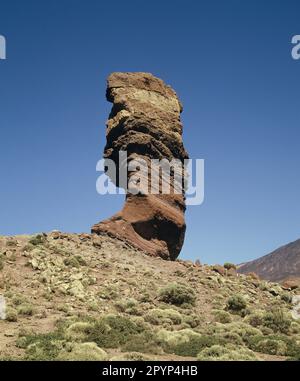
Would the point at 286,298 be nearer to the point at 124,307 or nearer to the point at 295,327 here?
the point at 295,327

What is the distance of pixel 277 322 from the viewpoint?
24547mm

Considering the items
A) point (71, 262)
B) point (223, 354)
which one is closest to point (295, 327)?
point (223, 354)

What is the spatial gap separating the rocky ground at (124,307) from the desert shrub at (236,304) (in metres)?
0.06

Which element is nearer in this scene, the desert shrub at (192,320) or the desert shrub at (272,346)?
the desert shrub at (272,346)

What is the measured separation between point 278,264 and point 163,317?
5708 inches

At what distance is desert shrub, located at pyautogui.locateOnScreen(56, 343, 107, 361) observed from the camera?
49.8 ft

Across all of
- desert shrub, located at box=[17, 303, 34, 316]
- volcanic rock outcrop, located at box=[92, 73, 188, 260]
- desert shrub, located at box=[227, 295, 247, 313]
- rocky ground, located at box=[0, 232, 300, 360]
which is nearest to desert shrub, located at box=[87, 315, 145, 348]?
rocky ground, located at box=[0, 232, 300, 360]

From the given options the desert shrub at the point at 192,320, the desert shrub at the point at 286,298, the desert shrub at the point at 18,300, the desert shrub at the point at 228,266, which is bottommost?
the desert shrub at the point at 192,320

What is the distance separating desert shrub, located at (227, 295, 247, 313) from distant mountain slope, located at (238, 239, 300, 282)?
120227 mm

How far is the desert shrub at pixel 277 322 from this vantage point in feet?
79.0

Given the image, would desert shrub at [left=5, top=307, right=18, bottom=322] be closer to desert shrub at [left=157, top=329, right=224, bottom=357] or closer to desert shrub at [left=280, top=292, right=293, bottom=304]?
desert shrub at [left=157, top=329, right=224, bottom=357]

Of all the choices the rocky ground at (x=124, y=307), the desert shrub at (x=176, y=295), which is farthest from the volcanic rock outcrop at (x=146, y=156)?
the desert shrub at (x=176, y=295)

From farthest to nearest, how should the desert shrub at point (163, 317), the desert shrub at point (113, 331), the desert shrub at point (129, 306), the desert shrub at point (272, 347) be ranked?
the desert shrub at point (129, 306) → the desert shrub at point (163, 317) → the desert shrub at point (272, 347) → the desert shrub at point (113, 331)

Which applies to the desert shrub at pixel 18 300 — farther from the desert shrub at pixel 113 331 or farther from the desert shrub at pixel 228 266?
the desert shrub at pixel 228 266
